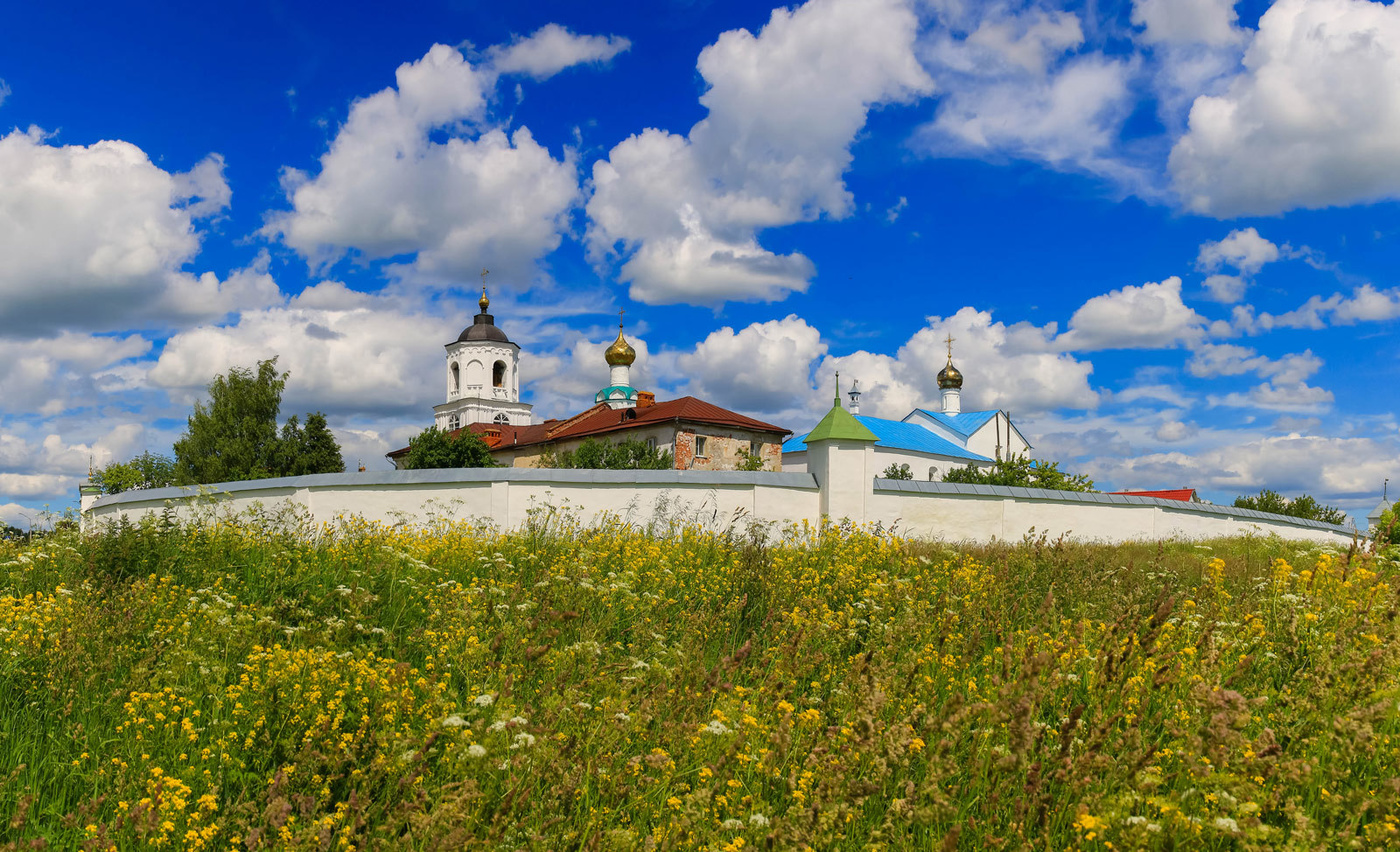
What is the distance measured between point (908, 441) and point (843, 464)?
3408 centimetres

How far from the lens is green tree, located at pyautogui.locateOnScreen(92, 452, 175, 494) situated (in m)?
41.2

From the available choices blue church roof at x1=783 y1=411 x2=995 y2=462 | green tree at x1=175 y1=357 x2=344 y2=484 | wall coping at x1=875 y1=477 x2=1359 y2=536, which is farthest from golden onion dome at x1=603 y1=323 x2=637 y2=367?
wall coping at x1=875 y1=477 x2=1359 y2=536

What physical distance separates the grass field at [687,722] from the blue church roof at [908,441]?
3958 cm

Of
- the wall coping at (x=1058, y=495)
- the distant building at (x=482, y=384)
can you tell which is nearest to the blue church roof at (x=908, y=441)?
the distant building at (x=482, y=384)

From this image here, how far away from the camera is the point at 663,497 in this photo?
12.2 meters

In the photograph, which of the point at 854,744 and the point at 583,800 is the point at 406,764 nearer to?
the point at 583,800

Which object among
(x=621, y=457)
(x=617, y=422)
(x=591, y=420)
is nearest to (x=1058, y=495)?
(x=621, y=457)

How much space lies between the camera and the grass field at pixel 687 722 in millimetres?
2191

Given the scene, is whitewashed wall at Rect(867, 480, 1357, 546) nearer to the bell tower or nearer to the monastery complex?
the monastery complex

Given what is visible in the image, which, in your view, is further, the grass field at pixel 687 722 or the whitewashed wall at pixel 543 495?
the whitewashed wall at pixel 543 495

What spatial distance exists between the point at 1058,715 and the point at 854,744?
167 centimetres

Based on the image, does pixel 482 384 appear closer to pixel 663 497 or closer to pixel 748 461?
pixel 748 461

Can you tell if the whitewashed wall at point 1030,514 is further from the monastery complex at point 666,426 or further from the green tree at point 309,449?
the green tree at point 309,449

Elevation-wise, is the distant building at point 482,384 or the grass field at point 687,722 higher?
the distant building at point 482,384
